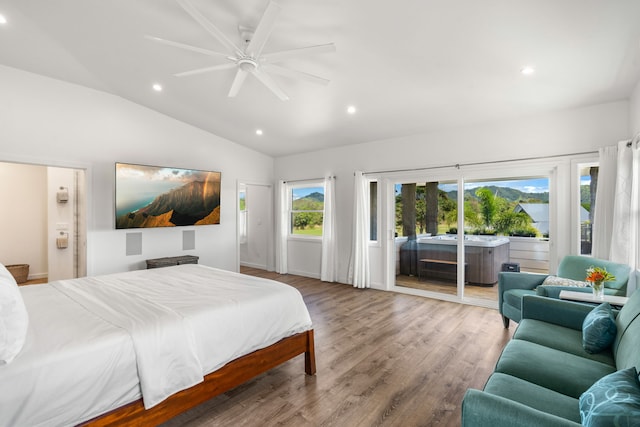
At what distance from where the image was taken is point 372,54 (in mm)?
3057

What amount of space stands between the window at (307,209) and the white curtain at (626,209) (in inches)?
175

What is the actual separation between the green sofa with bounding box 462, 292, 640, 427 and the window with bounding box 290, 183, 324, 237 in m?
4.55

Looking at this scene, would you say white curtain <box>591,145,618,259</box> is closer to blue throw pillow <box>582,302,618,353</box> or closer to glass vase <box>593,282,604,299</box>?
glass vase <box>593,282,604,299</box>

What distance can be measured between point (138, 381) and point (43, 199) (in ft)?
20.7

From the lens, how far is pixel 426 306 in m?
4.51

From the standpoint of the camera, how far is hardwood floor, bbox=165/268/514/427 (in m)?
2.07

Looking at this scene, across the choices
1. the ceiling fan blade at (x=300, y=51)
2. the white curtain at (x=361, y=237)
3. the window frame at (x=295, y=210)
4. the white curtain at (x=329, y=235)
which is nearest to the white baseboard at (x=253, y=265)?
the window frame at (x=295, y=210)

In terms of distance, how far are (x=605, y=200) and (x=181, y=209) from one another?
577 centimetres

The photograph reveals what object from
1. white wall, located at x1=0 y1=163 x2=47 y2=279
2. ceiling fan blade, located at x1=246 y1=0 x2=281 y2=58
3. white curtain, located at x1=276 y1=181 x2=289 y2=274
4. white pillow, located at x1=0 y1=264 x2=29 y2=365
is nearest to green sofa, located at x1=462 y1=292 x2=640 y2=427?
white pillow, located at x1=0 y1=264 x2=29 y2=365

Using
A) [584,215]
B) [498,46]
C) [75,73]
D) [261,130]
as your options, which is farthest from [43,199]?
[584,215]

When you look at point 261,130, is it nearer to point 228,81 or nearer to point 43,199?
point 228,81

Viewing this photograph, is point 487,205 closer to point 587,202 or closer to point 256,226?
point 587,202

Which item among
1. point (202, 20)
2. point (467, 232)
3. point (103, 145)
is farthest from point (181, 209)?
point (467, 232)

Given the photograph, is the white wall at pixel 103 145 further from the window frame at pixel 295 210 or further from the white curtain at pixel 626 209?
the white curtain at pixel 626 209
